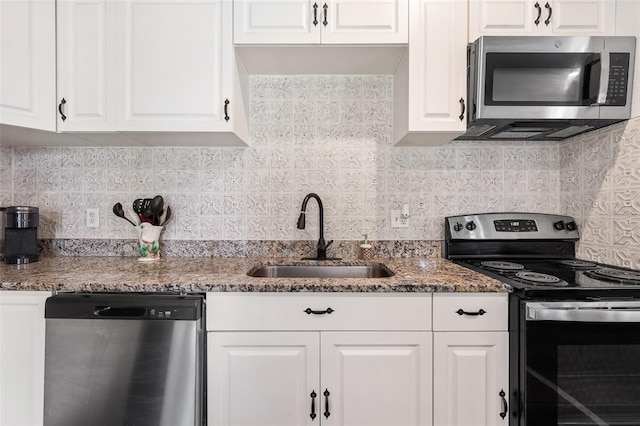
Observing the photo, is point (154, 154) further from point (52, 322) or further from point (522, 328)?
point (522, 328)

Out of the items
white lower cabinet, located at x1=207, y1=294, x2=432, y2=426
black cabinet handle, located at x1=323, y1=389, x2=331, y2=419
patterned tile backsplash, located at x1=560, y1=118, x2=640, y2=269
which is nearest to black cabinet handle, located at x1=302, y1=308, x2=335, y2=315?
white lower cabinet, located at x1=207, y1=294, x2=432, y2=426

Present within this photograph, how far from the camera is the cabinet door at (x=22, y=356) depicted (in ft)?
4.37

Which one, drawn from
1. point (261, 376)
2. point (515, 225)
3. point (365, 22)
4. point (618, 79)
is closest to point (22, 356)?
point (261, 376)

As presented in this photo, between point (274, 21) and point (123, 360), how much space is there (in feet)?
5.09

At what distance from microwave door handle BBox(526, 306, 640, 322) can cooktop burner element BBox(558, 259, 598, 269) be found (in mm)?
455

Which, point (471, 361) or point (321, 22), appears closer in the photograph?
point (471, 361)

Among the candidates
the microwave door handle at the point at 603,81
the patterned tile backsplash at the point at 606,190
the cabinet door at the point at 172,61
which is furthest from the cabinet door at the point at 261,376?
the microwave door handle at the point at 603,81

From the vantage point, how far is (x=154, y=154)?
6.49 ft

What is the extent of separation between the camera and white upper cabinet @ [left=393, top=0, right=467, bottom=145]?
61.7 inches

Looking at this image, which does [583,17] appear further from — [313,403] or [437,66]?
[313,403]

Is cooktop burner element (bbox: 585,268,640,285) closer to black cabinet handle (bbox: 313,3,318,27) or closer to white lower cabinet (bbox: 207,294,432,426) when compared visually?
white lower cabinet (bbox: 207,294,432,426)

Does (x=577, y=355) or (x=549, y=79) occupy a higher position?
(x=549, y=79)

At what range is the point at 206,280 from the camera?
4.43 ft

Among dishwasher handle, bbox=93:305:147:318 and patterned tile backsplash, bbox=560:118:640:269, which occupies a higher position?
patterned tile backsplash, bbox=560:118:640:269
